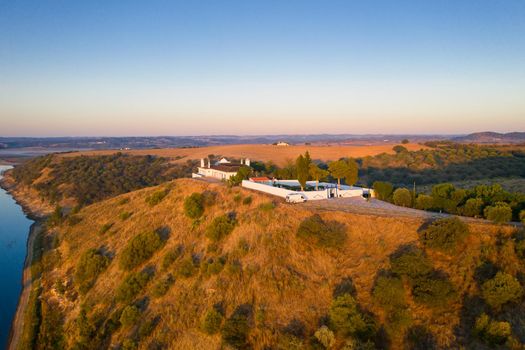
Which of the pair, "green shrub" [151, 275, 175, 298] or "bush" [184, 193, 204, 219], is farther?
"bush" [184, 193, 204, 219]

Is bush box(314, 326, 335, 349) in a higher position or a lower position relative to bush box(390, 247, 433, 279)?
lower

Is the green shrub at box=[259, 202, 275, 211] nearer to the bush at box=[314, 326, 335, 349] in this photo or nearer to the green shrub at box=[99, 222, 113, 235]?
the bush at box=[314, 326, 335, 349]

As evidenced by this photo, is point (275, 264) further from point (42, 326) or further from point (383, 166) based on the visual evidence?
point (383, 166)

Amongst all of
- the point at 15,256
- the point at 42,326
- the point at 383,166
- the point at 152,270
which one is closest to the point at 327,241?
the point at 152,270

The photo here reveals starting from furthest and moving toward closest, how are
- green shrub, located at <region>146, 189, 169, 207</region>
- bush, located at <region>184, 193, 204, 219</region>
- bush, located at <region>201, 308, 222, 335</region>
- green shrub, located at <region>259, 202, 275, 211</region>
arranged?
green shrub, located at <region>146, 189, 169, 207</region> → bush, located at <region>184, 193, 204, 219</region> → green shrub, located at <region>259, 202, 275, 211</region> → bush, located at <region>201, 308, 222, 335</region>

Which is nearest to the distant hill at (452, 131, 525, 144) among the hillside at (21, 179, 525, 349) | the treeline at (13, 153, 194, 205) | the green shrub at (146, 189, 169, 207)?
the treeline at (13, 153, 194, 205)

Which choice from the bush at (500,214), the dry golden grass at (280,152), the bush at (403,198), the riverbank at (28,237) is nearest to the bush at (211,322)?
the riverbank at (28,237)
